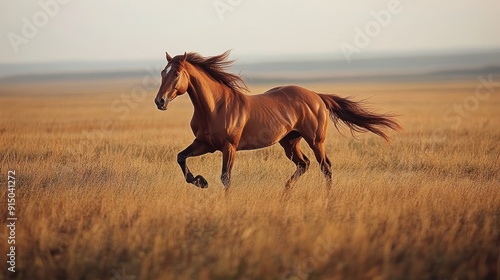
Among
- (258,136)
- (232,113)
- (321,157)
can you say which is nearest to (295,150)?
(321,157)

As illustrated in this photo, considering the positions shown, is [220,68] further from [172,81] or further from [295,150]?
[295,150]

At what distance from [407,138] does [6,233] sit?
1219 cm

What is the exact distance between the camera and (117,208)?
24.1 feet

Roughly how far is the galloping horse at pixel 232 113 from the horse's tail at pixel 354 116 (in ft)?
0.22

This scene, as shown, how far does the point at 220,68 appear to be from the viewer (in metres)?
8.80

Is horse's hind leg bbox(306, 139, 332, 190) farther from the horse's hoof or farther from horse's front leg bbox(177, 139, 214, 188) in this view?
the horse's hoof

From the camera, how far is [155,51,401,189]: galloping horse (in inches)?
325

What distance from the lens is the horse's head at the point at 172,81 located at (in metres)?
7.72

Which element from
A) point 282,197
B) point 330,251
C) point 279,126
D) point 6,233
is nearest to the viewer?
point 330,251

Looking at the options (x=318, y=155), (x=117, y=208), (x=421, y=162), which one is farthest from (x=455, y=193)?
(x=117, y=208)

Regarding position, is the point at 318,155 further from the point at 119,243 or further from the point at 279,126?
the point at 119,243

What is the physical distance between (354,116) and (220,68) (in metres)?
2.60
